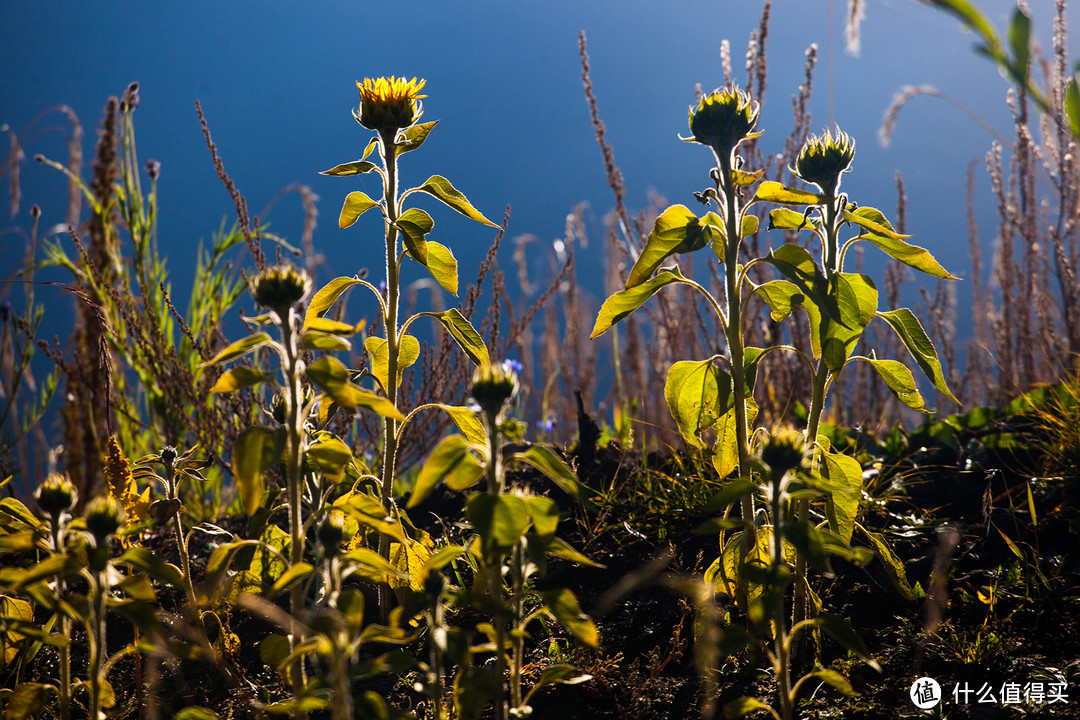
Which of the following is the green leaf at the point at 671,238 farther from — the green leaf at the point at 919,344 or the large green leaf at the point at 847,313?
the green leaf at the point at 919,344

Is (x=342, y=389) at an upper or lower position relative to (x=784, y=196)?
lower

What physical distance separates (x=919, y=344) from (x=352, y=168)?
1028 millimetres

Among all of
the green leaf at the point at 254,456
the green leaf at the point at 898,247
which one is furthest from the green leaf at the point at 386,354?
the green leaf at the point at 898,247

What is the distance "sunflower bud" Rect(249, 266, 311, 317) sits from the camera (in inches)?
38.0

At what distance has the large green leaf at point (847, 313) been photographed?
3.88 ft

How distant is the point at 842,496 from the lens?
1212 millimetres

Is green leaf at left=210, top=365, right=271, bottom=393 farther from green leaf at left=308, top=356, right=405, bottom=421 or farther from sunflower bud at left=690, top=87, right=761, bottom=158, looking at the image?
sunflower bud at left=690, top=87, right=761, bottom=158

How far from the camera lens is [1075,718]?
3.65ft

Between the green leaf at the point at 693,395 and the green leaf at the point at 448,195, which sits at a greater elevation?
the green leaf at the point at 448,195

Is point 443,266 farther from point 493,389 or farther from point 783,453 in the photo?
point 783,453

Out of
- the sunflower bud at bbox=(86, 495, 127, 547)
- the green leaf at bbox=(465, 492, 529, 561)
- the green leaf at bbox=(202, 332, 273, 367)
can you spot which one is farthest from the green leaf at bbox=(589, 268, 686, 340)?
the sunflower bud at bbox=(86, 495, 127, 547)

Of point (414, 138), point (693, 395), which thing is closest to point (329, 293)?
point (414, 138)

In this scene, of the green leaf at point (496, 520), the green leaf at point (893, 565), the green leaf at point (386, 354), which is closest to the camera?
the green leaf at point (496, 520)

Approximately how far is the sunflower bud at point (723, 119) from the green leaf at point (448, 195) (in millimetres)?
405
